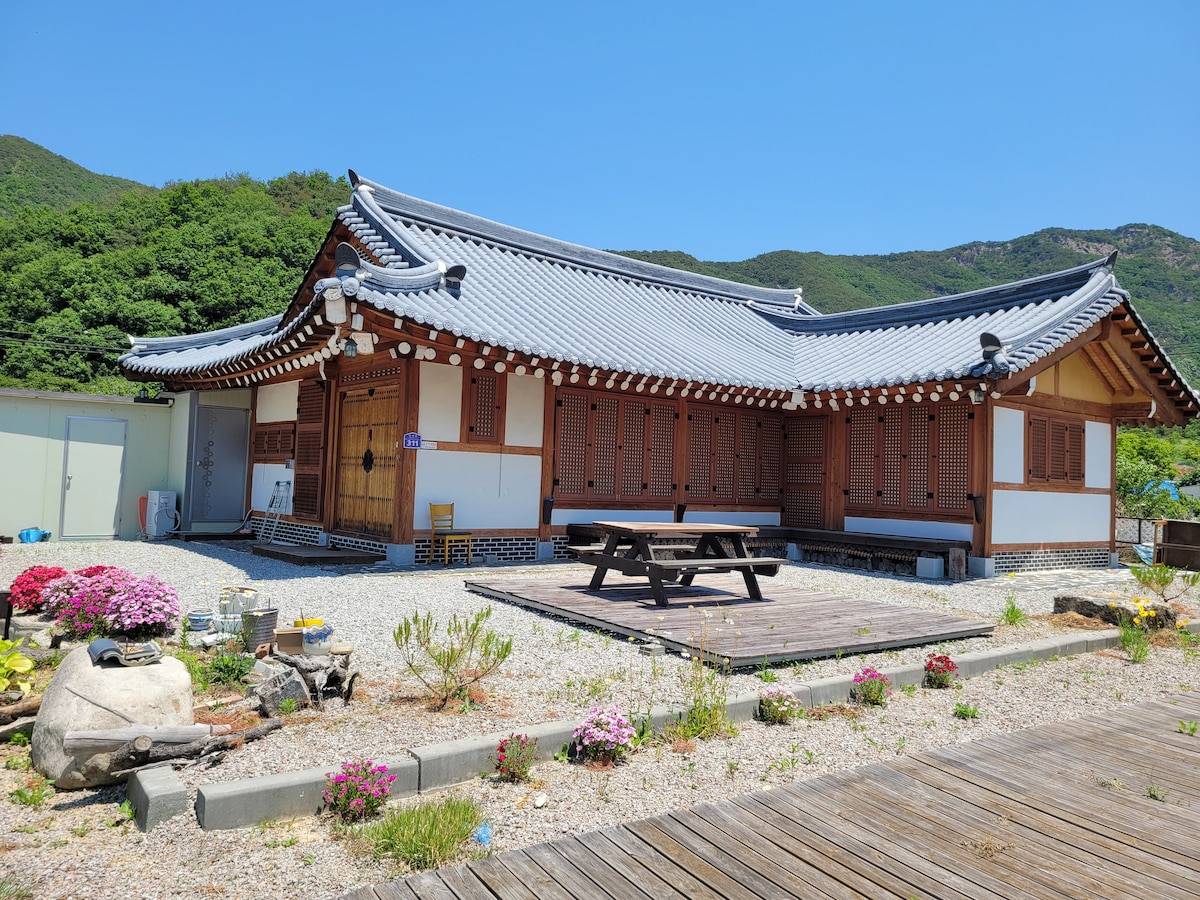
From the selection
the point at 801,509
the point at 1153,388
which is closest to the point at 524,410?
the point at 801,509

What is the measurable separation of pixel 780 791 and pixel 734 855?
25.9 inches

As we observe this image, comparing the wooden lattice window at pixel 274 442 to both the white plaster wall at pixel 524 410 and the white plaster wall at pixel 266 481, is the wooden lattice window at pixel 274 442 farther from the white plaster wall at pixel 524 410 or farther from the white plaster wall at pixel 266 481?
the white plaster wall at pixel 524 410

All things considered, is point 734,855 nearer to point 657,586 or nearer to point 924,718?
point 924,718

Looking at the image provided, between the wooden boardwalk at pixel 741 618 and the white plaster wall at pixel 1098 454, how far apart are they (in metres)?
7.26

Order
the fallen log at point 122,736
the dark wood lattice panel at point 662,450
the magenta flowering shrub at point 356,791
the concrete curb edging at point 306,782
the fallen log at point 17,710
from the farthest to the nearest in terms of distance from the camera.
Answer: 1. the dark wood lattice panel at point 662,450
2. the fallen log at point 17,710
3. the fallen log at point 122,736
4. the magenta flowering shrub at point 356,791
5. the concrete curb edging at point 306,782

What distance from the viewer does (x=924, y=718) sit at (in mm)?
4594

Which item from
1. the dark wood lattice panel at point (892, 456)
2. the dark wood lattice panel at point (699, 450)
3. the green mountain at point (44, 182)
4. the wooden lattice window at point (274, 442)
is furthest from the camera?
the green mountain at point (44, 182)

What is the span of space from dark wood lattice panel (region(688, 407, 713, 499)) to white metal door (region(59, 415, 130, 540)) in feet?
30.7

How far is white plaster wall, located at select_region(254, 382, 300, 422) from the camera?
13.0 meters

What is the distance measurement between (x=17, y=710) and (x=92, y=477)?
10.4 m

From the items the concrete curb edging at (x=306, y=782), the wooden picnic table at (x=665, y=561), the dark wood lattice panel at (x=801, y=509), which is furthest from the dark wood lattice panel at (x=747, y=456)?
the concrete curb edging at (x=306, y=782)

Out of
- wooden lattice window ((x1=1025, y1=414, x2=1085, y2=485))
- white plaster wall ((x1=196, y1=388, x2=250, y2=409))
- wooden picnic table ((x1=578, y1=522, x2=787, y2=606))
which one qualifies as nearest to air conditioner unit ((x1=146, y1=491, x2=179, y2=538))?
white plaster wall ((x1=196, y1=388, x2=250, y2=409))

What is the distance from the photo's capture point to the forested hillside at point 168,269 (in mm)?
25844

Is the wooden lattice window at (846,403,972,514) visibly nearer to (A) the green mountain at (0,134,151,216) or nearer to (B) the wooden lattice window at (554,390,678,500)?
(B) the wooden lattice window at (554,390,678,500)
